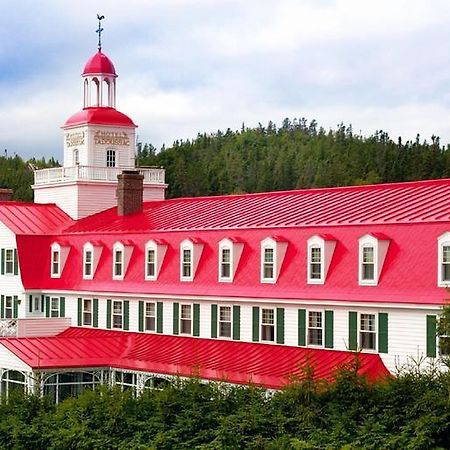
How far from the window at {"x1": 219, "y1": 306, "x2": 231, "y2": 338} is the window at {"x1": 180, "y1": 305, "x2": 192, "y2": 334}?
6.36ft

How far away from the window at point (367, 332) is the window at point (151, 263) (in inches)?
500

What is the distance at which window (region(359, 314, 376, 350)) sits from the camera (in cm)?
3741

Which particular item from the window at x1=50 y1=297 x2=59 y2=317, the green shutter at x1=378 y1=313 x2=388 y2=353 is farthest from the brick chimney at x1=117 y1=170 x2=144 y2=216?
the green shutter at x1=378 y1=313 x2=388 y2=353

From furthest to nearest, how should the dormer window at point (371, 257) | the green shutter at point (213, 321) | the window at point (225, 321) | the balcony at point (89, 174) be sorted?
the balcony at point (89, 174)
the green shutter at point (213, 321)
the window at point (225, 321)
the dormer window at point (371, 257)

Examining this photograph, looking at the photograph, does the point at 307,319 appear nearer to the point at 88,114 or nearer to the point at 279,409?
the point at 279,409

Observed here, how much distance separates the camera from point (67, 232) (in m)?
55.8

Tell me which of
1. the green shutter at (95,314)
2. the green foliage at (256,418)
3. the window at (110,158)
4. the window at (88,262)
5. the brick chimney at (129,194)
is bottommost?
the green foliage at (256,418)

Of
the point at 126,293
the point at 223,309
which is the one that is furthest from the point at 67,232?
the point at 223,309

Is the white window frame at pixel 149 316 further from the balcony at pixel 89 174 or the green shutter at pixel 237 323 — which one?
the balcony at pixel 89 174

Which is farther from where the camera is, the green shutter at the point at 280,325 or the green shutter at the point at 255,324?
the green shutter at the point at 255,324

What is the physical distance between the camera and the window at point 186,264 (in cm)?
4616

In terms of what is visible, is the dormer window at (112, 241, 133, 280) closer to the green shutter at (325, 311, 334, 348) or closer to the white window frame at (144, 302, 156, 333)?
the white window frame at (144, 302, 156, 333)

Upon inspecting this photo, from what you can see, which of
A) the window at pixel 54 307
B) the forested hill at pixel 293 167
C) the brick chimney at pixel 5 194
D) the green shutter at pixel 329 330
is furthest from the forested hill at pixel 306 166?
the green shutter at pixel 329 330

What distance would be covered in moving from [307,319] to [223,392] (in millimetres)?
7829
